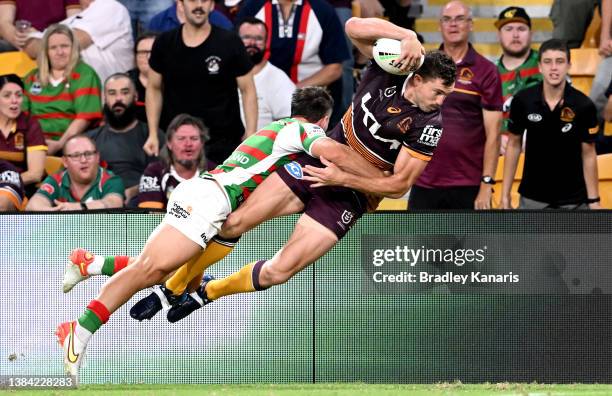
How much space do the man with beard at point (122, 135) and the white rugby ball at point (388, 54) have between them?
145 inches

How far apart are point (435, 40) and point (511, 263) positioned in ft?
17.3

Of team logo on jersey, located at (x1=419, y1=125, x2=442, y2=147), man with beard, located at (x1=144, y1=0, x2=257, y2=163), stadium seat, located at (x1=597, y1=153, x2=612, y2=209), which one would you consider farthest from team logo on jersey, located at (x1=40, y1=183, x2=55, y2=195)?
stadium seat, located at (x1=597, y1=153, x2=612, y2=209)

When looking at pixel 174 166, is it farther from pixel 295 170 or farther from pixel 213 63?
pixel 295 170

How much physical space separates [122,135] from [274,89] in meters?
1.47

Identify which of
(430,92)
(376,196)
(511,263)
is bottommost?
(511,263)

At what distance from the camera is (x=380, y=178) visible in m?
8.86

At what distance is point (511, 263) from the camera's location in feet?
33.1

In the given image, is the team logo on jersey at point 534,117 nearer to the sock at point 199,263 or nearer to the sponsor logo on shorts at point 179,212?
the sock at point 199,263

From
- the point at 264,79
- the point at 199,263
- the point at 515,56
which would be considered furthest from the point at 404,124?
the point at 515,56

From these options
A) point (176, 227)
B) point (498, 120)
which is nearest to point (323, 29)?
point (498, 120)

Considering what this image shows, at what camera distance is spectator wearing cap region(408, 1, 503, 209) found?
11297mm

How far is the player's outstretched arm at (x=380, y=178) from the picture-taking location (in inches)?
347

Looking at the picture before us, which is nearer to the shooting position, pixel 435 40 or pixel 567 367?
pixel 567 367

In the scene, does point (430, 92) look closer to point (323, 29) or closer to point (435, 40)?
point (323, 29)
